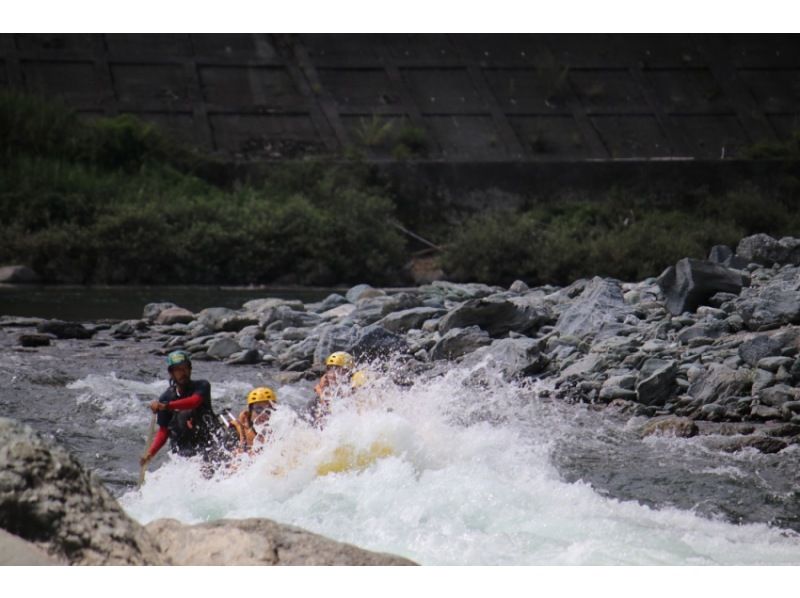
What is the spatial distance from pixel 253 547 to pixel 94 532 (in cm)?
61

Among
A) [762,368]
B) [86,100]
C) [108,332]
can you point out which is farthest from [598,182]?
[762,368]

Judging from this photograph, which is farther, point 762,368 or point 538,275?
point 538,275

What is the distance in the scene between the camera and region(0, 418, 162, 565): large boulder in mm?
4770

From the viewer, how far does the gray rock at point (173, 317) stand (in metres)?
17.0

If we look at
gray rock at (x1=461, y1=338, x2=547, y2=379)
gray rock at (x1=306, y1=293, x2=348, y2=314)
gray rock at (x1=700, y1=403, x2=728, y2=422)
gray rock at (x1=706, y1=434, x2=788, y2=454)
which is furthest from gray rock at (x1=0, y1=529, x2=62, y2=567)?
gray rock at (x1=306, y1=293, x2=348, y2=314)

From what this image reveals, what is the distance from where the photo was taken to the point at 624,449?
9.39 m

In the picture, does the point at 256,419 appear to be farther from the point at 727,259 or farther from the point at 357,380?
the point at 727,259

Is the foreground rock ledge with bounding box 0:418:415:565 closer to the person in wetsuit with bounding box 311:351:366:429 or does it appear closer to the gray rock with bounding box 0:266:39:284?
the person in wetsuit with bounding box 311:351:366:429

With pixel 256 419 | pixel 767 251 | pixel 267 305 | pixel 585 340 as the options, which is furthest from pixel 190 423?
pixel 767 251

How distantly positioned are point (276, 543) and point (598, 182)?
74.1ft

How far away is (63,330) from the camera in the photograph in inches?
616

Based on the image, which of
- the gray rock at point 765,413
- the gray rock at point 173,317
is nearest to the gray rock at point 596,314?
the gray rock at point 765,413

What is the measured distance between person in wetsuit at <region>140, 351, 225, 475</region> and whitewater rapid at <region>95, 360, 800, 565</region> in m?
0.20

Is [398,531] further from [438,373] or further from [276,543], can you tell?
[438,373]
